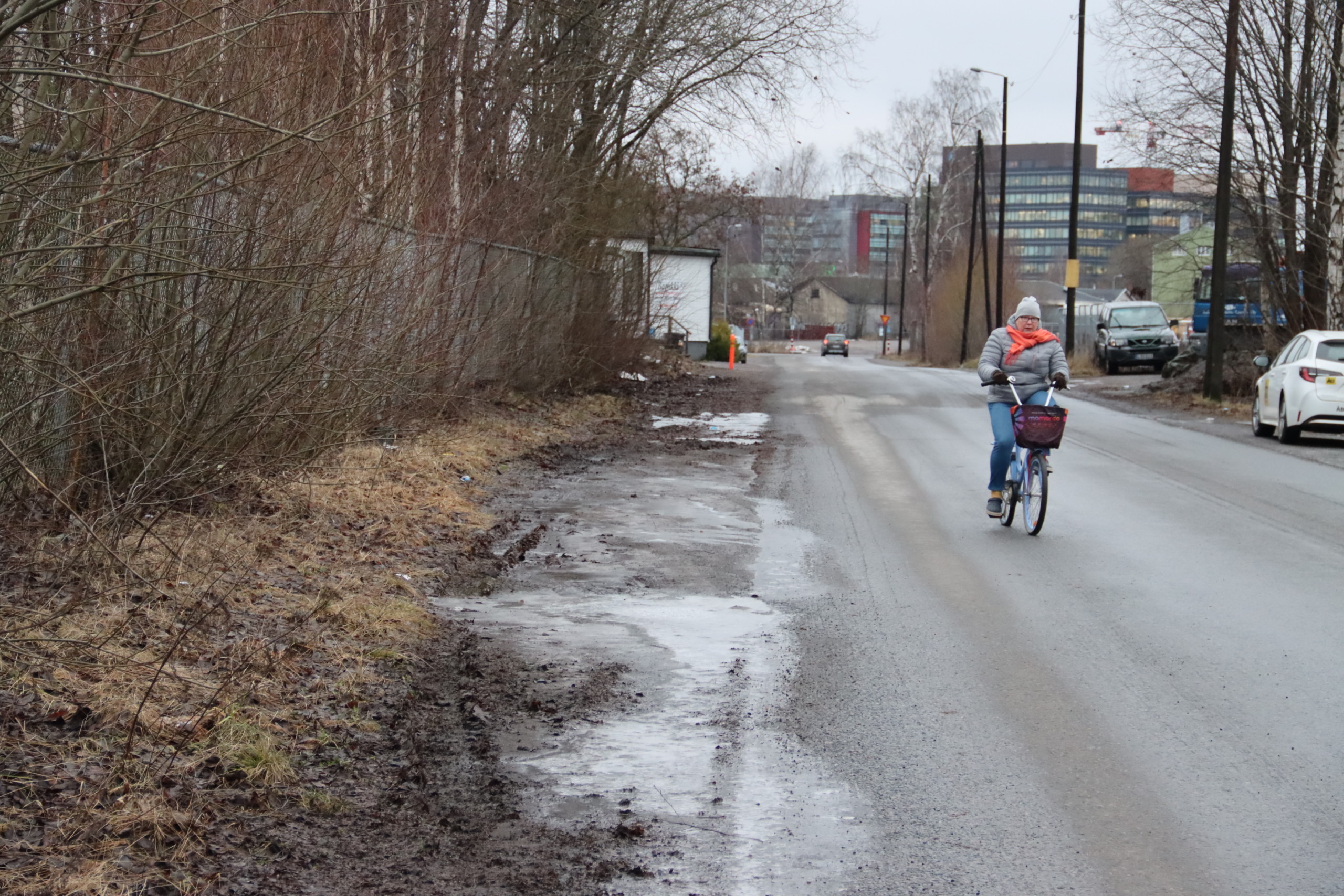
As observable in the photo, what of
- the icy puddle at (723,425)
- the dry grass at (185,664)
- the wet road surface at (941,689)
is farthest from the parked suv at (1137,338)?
the dry grass at (185,664)

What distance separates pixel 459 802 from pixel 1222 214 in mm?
25575

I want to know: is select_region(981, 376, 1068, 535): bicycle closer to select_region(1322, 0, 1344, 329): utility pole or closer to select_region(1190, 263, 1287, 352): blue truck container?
select_region(1322, 0, 1344, 329): utility pole

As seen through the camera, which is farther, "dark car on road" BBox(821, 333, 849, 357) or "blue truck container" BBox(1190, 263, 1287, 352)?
"dark car on road" BBox(821, 333, 849, 357)

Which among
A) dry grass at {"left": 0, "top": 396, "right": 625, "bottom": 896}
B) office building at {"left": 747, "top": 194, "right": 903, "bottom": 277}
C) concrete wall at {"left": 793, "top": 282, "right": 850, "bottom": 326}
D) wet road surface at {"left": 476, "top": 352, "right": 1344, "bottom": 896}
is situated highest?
office building at {"left": 747, "top": 194, "right": 903, "bottom": 277}

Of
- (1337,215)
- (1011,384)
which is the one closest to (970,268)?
(1337,215)

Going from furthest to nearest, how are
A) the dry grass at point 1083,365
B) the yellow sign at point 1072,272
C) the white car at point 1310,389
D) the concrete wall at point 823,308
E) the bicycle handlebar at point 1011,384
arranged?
the concrete wall at point 823,308 → the dry grass at point 1083,365 → the yellow sign at point 1072,272 → the white car at point 1310,389 → the bicycle handlebar at point 1011,384

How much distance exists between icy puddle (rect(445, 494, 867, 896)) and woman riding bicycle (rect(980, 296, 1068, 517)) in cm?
420

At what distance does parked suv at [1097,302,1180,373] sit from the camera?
4241cm

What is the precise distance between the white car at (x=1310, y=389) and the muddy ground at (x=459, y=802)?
14849 mm

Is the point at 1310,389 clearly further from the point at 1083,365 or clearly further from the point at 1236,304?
the point at 1083,365

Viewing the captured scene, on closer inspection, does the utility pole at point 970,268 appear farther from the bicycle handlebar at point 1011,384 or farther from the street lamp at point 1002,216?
the bicycle handlebar at point 1011,384

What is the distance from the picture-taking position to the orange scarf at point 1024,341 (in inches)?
452

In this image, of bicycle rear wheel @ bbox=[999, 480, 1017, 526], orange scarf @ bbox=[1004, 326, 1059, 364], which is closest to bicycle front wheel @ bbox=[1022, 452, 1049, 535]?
bicycle rear wheel @ bbox=[999, 480, 1017, 526]

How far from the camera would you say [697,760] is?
5.15 m
